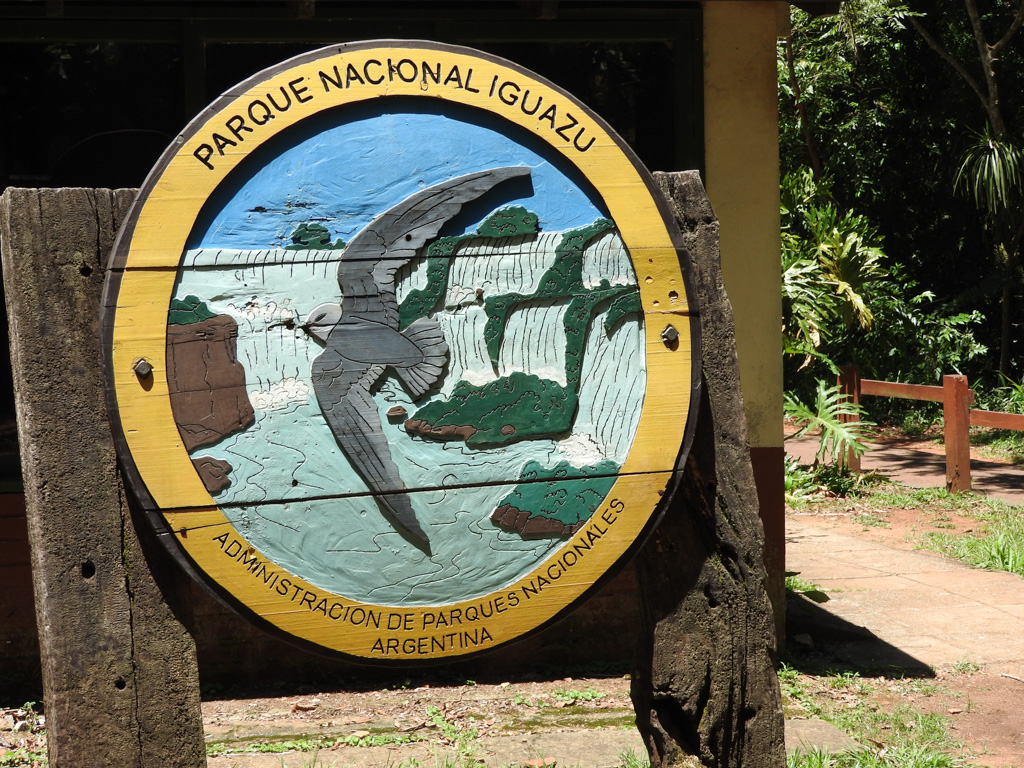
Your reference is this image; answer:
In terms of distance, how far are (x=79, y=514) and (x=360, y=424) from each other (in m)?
0.52

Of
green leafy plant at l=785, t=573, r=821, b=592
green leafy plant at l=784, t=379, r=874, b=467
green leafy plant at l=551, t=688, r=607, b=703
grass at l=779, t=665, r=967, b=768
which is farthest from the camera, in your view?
green leafy plant at l=784, t=379, r=874, b=467

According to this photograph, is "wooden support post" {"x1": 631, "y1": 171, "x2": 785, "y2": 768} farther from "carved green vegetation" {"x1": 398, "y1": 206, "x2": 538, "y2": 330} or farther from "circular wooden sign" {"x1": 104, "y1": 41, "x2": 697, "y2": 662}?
"carved green vegetation" {"x1": 398, "y1": 206, "x2": 538, "y2": 330}

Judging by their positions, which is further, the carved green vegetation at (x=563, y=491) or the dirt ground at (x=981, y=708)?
the dirt ground at (x=981, y=708)

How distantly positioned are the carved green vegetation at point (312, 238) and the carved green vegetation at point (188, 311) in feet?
0.57

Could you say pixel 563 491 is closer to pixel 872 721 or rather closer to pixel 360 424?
pixel 360 424

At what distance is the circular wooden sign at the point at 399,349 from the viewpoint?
5.59 feet

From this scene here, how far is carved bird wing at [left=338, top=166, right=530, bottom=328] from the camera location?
1.77 m

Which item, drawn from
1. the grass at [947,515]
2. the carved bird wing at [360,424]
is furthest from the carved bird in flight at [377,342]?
the grass at [947,515]

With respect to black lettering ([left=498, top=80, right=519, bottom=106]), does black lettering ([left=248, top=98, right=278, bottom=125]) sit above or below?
below

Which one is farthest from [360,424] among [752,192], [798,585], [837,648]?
[798,585]

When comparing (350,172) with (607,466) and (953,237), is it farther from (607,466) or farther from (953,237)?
(953,237)

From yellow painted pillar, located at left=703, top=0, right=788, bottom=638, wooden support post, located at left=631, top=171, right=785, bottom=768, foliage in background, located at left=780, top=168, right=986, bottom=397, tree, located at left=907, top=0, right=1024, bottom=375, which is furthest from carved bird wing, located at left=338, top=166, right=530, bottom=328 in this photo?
tree, located at left=907, top=0, right=1024, bottom=375

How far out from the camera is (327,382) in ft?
5.78

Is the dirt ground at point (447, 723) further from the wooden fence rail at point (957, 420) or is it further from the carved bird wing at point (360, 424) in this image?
the wooden fence rail at point (957, 420)
